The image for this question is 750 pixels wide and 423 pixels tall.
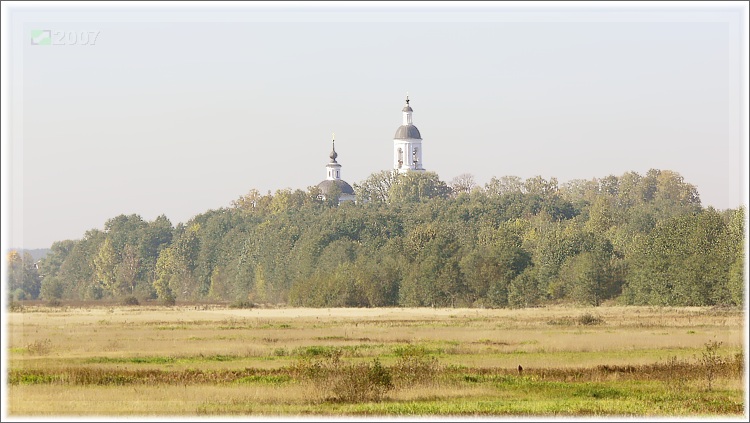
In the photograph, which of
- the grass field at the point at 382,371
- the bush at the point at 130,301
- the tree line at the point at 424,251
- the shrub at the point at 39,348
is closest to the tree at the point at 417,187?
the tree line at the point at 424,251

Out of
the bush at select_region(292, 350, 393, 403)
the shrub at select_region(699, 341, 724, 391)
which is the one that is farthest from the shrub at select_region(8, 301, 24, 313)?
the shrub at select_region(699, 341, 724, 391)

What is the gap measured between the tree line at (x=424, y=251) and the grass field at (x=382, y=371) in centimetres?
2551

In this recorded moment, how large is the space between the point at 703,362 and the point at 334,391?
537 inches

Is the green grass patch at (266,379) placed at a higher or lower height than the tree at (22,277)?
lower

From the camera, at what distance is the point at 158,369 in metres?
40.2

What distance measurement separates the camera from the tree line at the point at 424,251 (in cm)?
9075

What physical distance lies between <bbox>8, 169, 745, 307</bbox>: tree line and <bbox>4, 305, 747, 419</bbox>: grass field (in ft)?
83.7

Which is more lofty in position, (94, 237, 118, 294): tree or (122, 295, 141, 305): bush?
(94, 237, 118, 294): tree

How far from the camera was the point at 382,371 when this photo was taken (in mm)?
33062

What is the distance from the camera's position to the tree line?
90.8 metres

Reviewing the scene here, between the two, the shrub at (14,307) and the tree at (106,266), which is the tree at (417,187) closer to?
the tree at (106,266)

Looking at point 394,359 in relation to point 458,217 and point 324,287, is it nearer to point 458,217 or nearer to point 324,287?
point 324,287

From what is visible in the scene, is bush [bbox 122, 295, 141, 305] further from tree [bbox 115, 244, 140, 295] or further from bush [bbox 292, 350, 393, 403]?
bush [bbox 292, 350, 393, 403]

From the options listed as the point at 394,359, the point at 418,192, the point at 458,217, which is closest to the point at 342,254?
the point at 458,217
